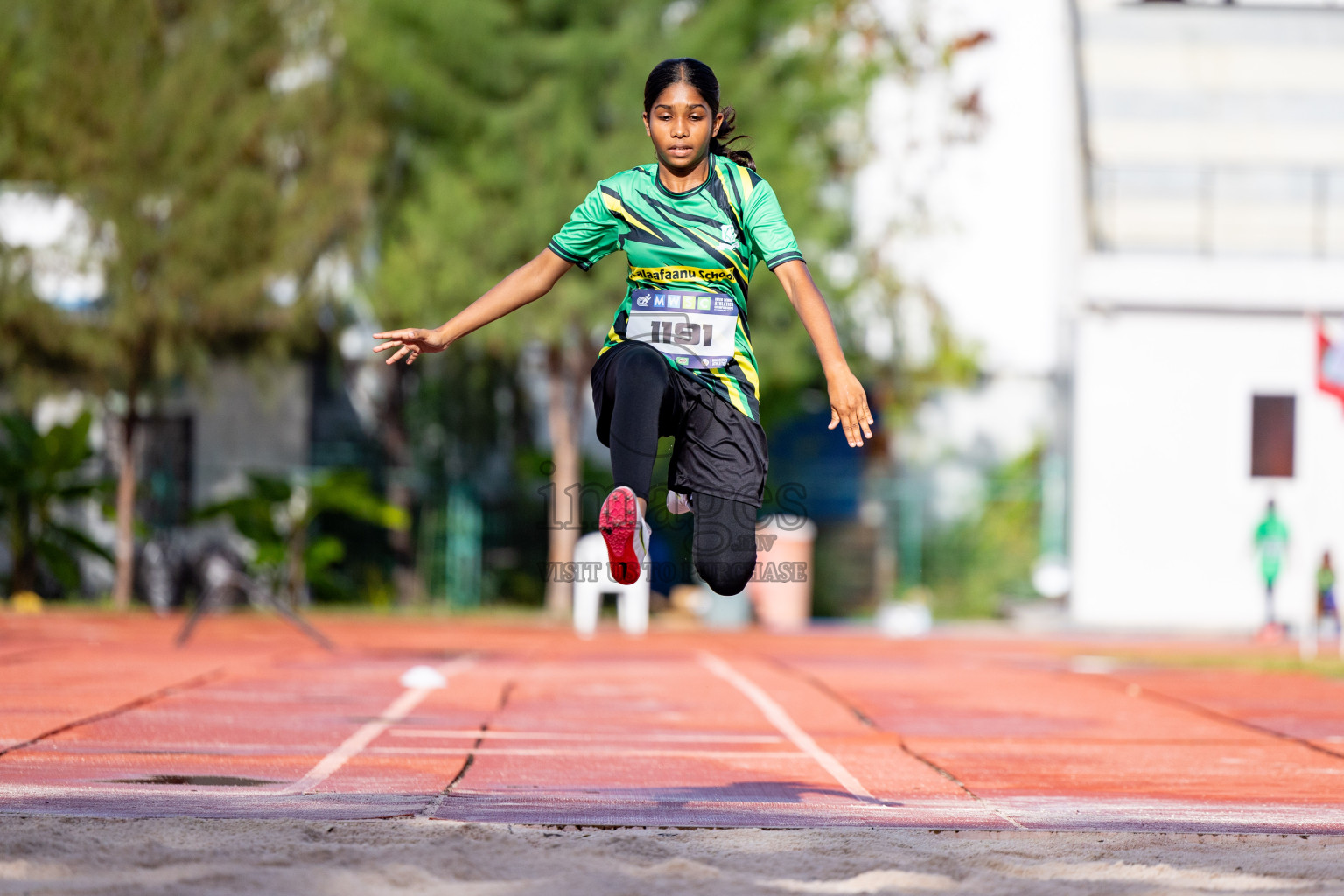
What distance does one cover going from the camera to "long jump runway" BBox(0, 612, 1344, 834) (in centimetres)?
588

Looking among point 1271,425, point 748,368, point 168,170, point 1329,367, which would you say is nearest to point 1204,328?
point 1271,425

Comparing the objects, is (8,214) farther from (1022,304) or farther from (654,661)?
(1022,304)

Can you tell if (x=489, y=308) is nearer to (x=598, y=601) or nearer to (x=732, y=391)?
(x=732, y=391)

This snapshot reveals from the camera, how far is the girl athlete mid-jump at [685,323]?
4785mm

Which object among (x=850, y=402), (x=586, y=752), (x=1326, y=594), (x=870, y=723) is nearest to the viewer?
(x=850, y=402)

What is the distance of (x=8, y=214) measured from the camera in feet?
67.9

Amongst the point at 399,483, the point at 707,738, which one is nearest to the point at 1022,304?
the point at 399,483

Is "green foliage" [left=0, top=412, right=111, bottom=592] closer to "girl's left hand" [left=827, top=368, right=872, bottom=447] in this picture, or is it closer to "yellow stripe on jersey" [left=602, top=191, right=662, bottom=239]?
"yellow stripe on jersey" [left=602, top=191, right=662, bottom=239]

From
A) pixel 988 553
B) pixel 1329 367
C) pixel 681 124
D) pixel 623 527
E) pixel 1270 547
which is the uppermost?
pixel 1329 367

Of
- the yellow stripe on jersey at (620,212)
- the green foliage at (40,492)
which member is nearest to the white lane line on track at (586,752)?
the yellow stripe on jersey at (620,212)

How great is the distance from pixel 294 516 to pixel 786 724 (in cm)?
1320

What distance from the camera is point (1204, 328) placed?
21.3 metres

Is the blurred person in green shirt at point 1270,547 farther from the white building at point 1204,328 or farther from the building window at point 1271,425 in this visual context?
the building window at point 1271,425

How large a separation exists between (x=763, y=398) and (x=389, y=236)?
5927 millimetres
